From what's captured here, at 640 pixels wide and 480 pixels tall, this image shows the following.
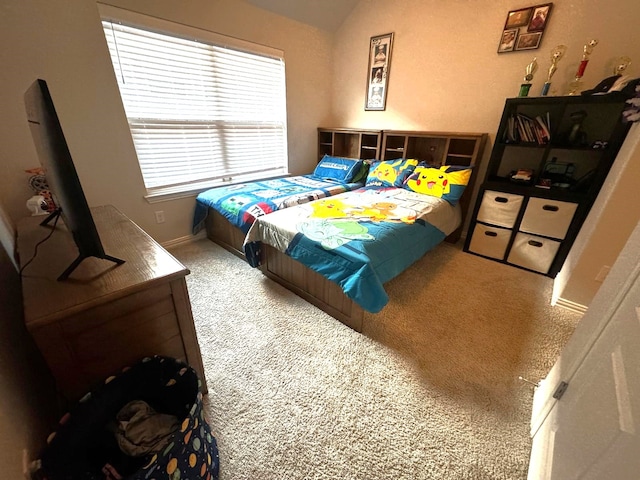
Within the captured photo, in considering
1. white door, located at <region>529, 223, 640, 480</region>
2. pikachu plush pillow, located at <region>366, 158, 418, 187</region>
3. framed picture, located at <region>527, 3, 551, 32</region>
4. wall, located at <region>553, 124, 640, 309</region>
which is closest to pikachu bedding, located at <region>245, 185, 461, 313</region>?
pikachu plush pillow, located at <region>366, 158, 418, 187</region>

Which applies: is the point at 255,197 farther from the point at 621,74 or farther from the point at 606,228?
the point at 621,74

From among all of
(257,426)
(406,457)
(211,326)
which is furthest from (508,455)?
(211,326)

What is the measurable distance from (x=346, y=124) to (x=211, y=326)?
3309mm

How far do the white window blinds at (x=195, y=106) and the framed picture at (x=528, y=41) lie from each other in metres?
2.48

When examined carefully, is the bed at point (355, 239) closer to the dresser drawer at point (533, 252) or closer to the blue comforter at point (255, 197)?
the blue comforter at point (255, 197)

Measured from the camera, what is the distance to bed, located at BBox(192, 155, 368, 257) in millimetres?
2395

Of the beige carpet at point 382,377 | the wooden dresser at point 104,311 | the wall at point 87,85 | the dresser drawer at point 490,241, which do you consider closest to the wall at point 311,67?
the wall at point 87,85

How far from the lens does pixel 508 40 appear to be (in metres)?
2.40

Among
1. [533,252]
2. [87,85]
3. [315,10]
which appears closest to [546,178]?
[533,252]

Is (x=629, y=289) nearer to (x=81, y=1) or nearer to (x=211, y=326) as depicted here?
(x=211, y=326)

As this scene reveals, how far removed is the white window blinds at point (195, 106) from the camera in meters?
2.26

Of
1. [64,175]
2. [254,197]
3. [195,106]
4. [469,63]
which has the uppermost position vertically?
[469,63]

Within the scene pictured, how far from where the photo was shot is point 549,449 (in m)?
0.91

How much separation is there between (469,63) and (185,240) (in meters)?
3.59
